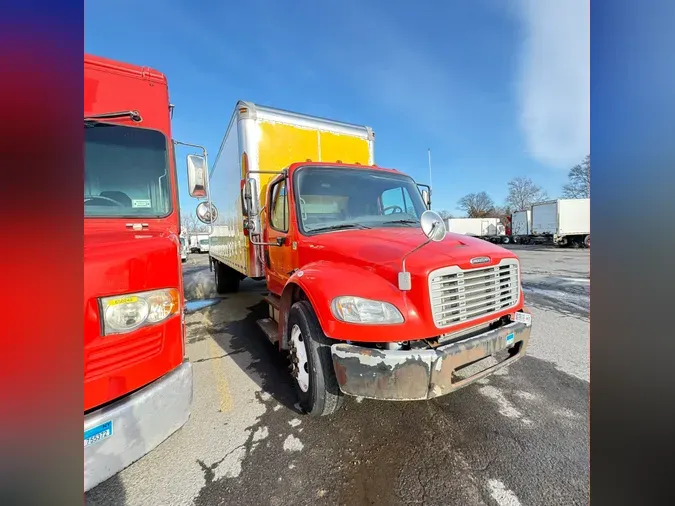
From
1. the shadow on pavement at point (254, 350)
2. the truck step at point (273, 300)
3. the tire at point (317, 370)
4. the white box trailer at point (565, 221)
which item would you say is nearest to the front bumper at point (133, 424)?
the tire at point (317, 370)

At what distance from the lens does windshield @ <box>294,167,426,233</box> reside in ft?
11.2

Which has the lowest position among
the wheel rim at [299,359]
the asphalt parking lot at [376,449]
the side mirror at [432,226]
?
the asphalt parking lot at [376,449]

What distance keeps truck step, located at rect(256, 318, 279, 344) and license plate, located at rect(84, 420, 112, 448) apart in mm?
2037

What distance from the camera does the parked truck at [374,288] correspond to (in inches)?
83.6

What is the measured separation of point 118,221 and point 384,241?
90.6 inches

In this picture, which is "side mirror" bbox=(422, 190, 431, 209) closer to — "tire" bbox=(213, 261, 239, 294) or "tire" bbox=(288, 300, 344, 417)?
"tire" bbox=(288, 300, 344, 417)

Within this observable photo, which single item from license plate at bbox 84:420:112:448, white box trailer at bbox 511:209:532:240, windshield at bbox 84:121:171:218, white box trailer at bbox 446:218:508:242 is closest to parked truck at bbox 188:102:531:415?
windshield at bbox 84:121:171:218

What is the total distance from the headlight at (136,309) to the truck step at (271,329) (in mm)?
1803

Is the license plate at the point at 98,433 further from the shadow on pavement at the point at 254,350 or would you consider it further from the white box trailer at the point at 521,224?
the white box trailer at the point at 521,224

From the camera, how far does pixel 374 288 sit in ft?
7.47

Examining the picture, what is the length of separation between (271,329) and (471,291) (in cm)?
254
